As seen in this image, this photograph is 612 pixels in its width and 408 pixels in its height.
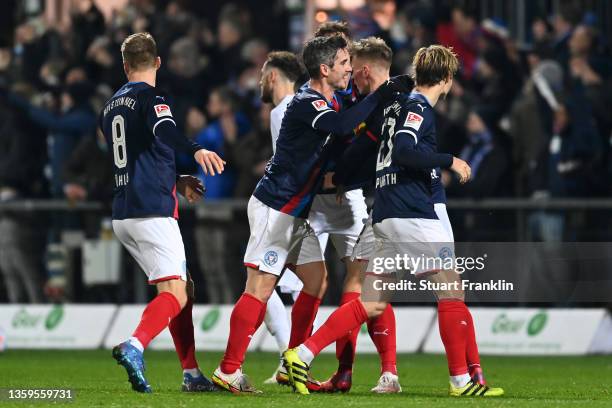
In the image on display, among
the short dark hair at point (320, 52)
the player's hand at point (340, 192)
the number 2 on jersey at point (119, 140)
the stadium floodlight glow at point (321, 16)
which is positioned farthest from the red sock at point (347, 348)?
the stadium floodlight glow at point (321, 16)

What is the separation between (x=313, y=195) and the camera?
31.8ft

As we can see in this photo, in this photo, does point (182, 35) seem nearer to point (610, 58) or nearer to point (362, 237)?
point (610, 58)

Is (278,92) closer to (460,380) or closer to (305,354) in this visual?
(305,354)

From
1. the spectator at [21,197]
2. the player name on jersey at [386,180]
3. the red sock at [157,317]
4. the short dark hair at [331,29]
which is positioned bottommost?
the spectator at [21,197]

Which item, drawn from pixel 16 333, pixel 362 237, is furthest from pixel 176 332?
pixel 16 333

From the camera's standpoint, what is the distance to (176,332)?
380 inches

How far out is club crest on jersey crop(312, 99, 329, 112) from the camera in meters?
9.33

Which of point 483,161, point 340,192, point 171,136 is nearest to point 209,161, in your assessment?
point 171,136

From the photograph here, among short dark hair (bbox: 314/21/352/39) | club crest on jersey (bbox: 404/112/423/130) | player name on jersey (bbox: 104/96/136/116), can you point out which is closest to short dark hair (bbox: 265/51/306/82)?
short dark hair (bbox: 314/21/352/39)

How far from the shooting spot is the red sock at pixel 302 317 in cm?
1009

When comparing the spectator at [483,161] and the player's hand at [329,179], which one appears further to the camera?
the spectator at [483,161]

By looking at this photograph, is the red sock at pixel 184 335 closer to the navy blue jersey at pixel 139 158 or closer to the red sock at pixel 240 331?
the red sock at pixel 240 331

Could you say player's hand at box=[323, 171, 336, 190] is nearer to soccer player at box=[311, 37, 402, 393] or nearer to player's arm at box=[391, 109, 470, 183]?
soccer player at box=[311, 37, 402, 393]

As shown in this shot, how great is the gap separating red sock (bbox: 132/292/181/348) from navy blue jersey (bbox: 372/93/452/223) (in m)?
1.37
